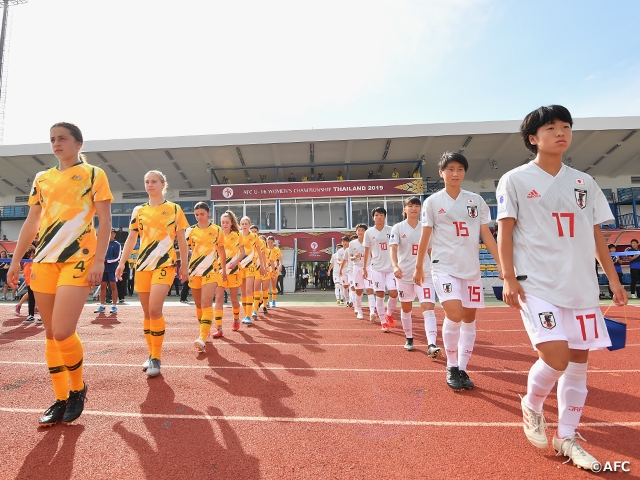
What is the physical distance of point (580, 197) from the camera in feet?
7.54

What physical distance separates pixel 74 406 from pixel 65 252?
47.7 inches

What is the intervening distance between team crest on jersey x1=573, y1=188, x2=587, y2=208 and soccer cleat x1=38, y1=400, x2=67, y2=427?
4.00 metres

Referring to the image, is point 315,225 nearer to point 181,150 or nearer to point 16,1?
point 181,150

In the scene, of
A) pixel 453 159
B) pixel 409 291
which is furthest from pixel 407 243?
pixel 453 159

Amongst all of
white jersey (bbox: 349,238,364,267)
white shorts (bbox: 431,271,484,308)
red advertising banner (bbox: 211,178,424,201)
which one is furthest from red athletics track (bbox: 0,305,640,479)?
red advertising banner (bbox: 211,178,424,201)

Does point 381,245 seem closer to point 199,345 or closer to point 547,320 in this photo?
point 199,345

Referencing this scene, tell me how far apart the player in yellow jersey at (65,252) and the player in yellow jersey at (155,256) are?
1139 mm

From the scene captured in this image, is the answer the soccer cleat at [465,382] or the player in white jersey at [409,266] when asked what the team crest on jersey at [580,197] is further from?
the player in white jersey at [409,266]

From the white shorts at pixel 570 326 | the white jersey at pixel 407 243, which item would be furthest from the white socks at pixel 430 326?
the white shorts at pixel 570 326

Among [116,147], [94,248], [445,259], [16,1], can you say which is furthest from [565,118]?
[16,1]

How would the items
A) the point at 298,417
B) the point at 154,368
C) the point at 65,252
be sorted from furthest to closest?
the point at 154,368 → the point at 298,417 → the point at 65,252

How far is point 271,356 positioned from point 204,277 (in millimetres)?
1535

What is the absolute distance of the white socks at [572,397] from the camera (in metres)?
2.18

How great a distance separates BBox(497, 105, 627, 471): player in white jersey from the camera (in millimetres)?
2150
